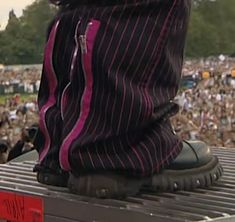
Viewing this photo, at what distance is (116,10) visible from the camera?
53.7 inches

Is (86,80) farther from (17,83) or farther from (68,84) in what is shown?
(17,83)

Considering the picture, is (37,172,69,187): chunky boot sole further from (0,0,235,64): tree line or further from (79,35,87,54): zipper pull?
(0,0,235,64): tree line

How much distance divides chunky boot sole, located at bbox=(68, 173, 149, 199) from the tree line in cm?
1258

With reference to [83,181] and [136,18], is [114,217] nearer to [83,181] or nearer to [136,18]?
[83,181]

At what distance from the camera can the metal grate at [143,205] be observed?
1.17 metres

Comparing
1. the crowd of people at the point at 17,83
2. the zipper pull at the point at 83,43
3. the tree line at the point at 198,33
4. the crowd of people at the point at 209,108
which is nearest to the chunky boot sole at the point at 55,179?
the zipper pull at the point at 83,43

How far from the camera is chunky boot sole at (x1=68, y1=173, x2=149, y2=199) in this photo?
1350 millimetres

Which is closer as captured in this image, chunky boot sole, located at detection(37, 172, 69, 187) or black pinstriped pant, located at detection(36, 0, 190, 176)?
black pinstriped pant, located at detection(36, 0, 190, 176)

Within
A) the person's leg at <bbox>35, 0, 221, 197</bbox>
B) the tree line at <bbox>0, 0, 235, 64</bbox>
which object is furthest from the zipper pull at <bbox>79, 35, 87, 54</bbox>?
the tree line at <bbox>0, 0, 235, 64</bbox>

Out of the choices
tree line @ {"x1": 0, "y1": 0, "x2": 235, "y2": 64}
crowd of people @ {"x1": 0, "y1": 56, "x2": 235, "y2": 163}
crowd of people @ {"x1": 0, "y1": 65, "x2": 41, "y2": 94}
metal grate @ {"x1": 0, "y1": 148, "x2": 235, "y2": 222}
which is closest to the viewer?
metal grate @ {"x1": 0, "y1": 148, "x2": 235, "y2": 222}

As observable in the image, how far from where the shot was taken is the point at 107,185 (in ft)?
4.43

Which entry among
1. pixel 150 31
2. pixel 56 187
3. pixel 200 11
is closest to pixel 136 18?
pixel 150 31

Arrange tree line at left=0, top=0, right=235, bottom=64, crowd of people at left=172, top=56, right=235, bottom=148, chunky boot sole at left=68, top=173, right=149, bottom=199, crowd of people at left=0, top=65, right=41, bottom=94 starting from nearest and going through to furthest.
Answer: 1. chunky boot sole at left=68, top=173, right=149, bottom=199
2. crowd of people at left=172, top=56, right=235, bottom=148
3. crowd of people at left=0, top=65, right=41, bottom=94
4. tree line at left=0, top=0, right=235, bottom=64

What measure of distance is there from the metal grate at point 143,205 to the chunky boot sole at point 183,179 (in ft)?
0.06
